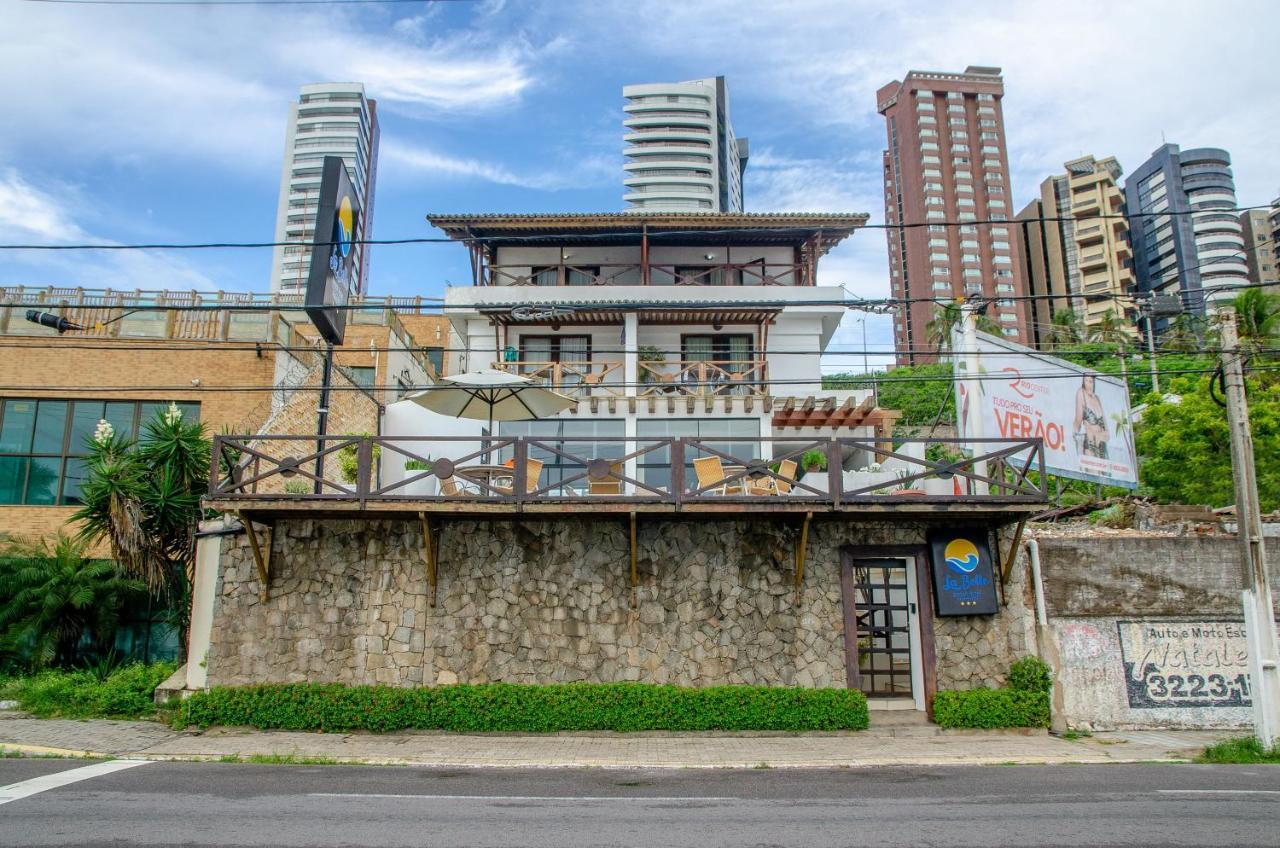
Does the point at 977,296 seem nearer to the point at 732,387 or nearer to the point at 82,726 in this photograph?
the point at 732,387

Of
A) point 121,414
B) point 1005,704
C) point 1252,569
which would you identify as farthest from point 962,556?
point 121,414

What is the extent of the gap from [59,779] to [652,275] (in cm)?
2142

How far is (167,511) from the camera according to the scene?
14109 mm

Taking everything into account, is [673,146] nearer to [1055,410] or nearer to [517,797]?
[1055,410]

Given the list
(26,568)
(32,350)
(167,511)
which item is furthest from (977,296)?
(32,350)

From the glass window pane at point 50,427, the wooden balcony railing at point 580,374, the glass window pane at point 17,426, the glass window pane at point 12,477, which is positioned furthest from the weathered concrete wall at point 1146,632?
the glass window pane at point 17,426

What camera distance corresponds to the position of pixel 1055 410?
1839cm

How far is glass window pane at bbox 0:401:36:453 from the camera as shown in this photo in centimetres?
1939

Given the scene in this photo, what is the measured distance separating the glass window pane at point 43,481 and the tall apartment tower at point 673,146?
103315mm

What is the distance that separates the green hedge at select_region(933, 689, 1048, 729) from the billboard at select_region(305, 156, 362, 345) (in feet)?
37.6

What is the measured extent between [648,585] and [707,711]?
81.1 inches

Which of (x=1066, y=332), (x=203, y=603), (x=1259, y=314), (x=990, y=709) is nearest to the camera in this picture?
(x=990, y=709)

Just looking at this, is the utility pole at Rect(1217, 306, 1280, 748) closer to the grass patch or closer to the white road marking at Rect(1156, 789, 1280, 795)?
the grass patch

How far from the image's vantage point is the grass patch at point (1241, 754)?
10.9 metres
